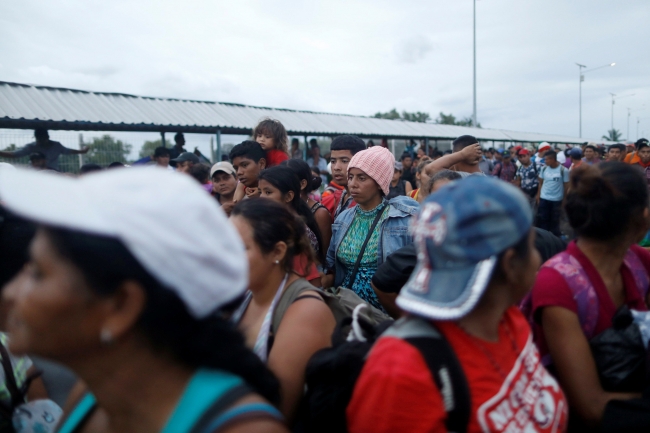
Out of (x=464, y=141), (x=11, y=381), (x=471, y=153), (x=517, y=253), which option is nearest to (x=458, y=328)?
(x=517, y=253)

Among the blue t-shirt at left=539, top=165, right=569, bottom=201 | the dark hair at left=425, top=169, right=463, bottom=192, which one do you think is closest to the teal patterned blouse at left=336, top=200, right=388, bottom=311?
the dark hair at left=425, top=169, right=463, bottom=192

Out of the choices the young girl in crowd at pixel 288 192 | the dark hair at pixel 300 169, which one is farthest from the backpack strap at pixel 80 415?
the dark hair at pixel 300 169

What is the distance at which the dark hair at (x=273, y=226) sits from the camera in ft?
7.38

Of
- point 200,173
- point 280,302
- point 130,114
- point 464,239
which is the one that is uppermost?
point 130,114

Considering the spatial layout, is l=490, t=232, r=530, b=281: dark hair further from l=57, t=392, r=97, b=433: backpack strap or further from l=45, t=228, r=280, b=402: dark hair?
l=57, t=392, r=97, b=433: backpack strap

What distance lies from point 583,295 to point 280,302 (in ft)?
4.18

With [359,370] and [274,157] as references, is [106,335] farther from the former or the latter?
[274,157]

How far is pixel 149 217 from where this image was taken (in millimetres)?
947

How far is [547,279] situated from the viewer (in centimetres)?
180

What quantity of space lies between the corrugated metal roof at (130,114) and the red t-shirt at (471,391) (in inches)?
355

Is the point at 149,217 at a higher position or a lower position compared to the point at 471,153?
lower

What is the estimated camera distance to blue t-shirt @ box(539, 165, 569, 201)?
30.8 feet

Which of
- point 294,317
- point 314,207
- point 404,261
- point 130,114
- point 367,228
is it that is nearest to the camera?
point 294,317

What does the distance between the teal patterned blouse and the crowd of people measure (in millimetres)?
846
